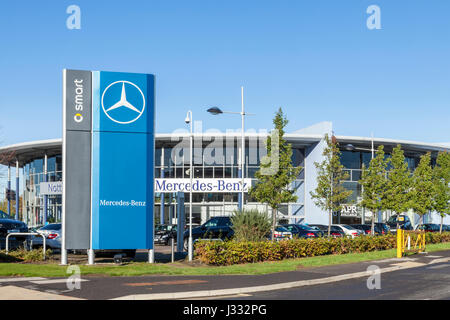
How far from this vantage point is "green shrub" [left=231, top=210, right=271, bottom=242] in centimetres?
2111

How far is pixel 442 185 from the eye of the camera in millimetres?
39812

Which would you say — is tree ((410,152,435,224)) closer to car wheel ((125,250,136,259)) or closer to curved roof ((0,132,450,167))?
curved roof ((0,132,450,167))

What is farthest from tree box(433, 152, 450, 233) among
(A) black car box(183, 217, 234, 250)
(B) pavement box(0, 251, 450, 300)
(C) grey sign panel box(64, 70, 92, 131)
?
(C) grey sign panel box(64, 70, 92, 131)

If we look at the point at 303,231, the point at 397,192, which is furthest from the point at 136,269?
the point at 397,192

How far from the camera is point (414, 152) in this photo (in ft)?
187

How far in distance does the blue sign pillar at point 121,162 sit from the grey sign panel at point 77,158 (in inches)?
8.4

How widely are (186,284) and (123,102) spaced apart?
7.93 m

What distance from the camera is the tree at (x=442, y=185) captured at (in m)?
39.6

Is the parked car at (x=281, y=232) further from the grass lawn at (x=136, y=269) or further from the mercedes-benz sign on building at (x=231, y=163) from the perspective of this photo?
the mercedes-benz sign on building at (x=231, y=163)

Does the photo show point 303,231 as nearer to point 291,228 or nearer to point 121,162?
point 291,228

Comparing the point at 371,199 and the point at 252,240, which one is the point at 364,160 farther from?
the point at 252,240

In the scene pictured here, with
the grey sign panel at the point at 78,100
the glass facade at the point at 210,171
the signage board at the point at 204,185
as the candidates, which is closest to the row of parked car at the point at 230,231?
the grey sign panel at the point at 78,100
